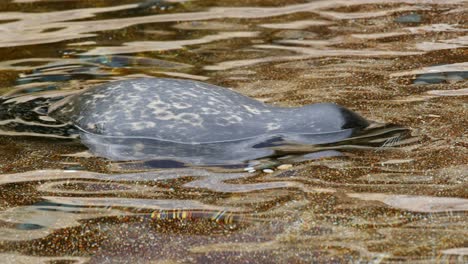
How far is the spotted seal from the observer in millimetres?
4652

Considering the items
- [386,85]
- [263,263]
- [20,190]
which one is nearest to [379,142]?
[386,85]

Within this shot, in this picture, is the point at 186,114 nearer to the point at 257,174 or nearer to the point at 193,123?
the point at 193,123

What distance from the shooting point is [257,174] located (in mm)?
4199

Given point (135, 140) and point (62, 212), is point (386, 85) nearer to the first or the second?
point (135, 140)

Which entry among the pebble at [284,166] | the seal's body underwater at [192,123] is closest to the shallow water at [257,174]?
the pebble at [284,166]

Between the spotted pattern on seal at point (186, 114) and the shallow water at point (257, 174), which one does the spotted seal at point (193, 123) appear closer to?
the spotted pattern on seal at point (186, 114)

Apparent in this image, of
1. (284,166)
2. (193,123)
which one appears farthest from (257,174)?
(193,123)

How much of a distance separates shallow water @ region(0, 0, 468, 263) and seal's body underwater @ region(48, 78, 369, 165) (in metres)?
0.23

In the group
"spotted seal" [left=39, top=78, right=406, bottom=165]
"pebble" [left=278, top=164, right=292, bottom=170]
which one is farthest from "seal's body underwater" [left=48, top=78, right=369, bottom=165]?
"pebble" [left=278, top=164, right=292, bottom=170]

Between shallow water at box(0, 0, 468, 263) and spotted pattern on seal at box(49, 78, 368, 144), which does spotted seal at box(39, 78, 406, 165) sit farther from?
shallow water at box(0, 0, 468, 263)

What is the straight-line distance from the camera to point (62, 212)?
12.4 ft

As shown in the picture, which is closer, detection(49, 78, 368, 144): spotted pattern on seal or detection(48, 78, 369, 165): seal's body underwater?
detection(48, 78, 369, 165): seal's body underwater

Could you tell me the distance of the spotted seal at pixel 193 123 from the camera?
465cm

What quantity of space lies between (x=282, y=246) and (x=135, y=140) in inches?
70.5
